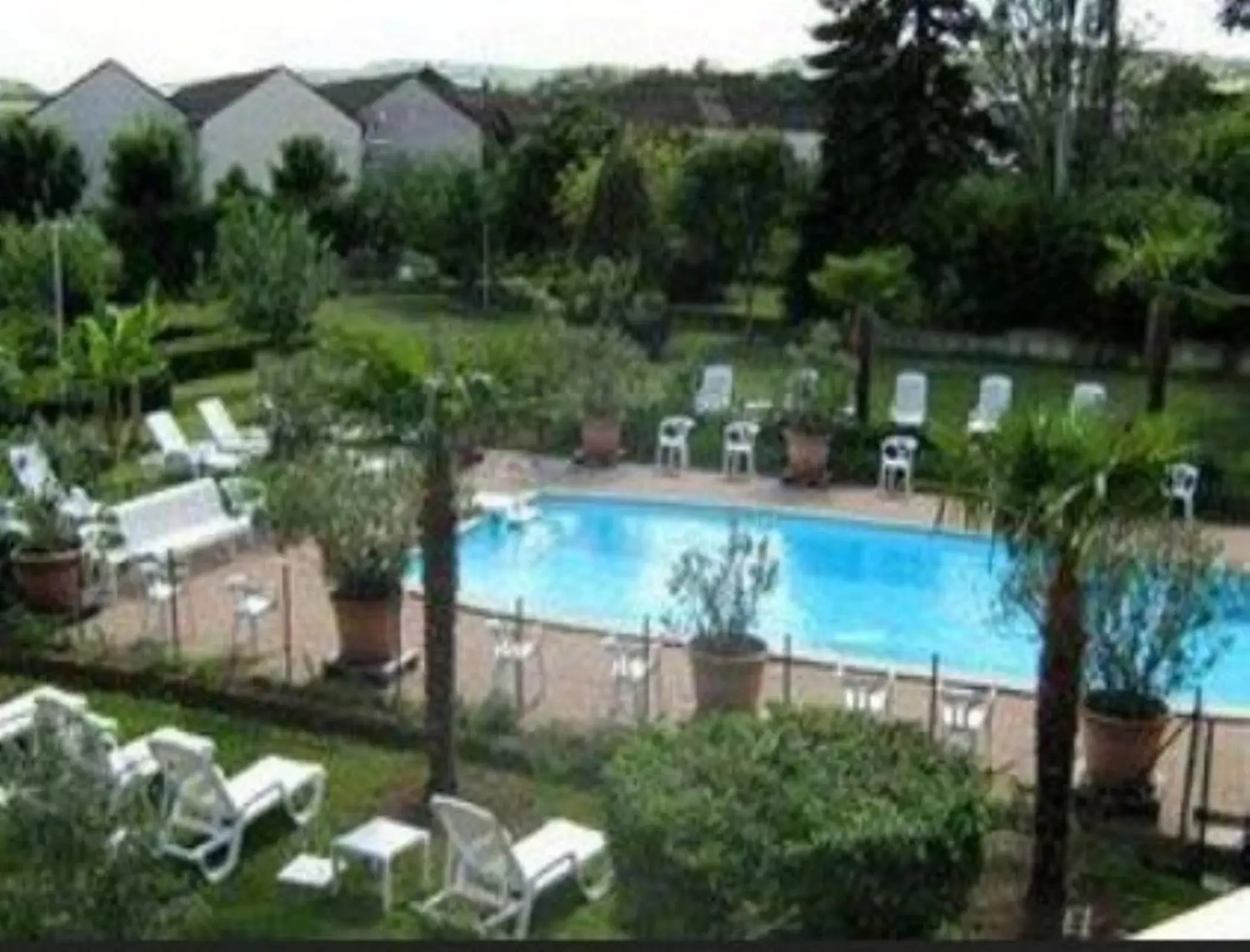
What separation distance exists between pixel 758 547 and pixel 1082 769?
10.6 ft

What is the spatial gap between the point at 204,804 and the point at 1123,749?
20.3ft

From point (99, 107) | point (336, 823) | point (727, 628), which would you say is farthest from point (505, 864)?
point (99, 107)

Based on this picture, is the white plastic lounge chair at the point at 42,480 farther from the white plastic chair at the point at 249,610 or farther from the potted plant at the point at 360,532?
the potted plant at the point at 360,532

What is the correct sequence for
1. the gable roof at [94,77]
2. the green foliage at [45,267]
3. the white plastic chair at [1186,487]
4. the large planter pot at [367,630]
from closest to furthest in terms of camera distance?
the large planter pot at [367,630], the white plastic chair at [1186,487], the green foliage at [45,267], the gable roof at [94,77]

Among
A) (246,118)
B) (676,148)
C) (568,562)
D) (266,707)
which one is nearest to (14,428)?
(568,562)

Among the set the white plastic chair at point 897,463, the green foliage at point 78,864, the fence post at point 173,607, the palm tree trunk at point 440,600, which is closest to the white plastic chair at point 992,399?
the white plastic chair at point 897,463

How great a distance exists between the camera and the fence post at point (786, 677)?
14.3 meters

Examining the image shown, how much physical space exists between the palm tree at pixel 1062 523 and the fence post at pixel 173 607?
7.55 m

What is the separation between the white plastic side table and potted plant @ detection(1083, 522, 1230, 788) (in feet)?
15.4

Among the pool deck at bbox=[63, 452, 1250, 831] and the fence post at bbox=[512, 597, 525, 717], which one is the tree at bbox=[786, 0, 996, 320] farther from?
the fence post at bbox=[512, 597, 525, 717]

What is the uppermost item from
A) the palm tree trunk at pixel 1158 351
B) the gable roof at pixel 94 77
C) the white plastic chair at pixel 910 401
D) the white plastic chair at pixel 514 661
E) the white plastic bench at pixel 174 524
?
the gable roof at pixel 94 77

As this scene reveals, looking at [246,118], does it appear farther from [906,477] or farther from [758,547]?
[758,547]

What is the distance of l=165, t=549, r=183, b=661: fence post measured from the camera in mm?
15594

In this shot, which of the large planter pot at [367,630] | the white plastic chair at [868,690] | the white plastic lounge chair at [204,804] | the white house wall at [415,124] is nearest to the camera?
the white plastic lounge chair at [204,804]
